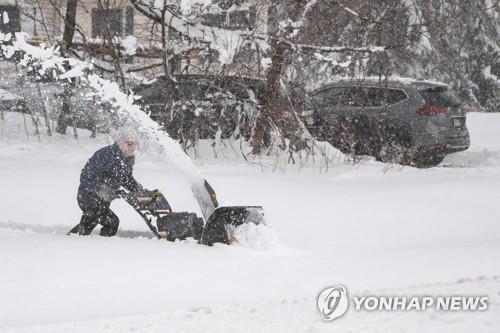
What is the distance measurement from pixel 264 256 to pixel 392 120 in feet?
22.1

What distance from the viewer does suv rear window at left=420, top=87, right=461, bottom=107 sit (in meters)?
11.4

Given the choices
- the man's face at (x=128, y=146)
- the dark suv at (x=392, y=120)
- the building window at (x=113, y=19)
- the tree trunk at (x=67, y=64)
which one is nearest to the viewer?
the man's face at (x=128, y=146)

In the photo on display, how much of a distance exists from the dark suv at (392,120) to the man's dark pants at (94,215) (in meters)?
5.50

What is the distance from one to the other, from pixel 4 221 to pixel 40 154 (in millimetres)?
3519

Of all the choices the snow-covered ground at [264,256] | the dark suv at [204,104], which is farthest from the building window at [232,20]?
the snow-covered ground at [264,256]

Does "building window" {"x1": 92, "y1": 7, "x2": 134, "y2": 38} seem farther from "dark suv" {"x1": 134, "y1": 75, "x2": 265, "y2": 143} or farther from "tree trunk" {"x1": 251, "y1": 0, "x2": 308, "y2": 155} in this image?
"tree trunk" {"x1": 251, "y1": 0, "x2": 308, "y2": 155}

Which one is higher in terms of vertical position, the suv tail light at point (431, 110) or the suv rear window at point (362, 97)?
the suv rear window at point (362, 97)

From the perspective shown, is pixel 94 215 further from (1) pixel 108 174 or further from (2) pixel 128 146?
(2) pixel 128 146

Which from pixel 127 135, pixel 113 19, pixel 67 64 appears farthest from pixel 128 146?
pixel 113 19

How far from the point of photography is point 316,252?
5875 millimetres

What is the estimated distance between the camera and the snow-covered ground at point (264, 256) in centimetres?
383

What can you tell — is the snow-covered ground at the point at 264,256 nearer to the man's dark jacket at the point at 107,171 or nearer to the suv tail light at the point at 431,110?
the man's dark jacket at the point at 107,171

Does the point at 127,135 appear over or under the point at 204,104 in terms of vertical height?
over

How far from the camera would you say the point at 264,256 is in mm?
5473
